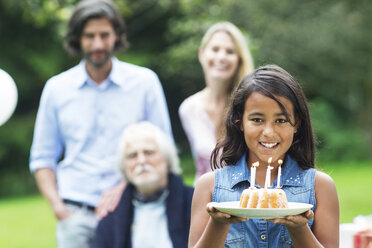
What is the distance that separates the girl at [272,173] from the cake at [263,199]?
0.13 metres

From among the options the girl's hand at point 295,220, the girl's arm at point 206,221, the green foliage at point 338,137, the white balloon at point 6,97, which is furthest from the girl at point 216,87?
the green foliage at point 338,137

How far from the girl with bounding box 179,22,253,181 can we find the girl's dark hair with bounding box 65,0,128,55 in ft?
2.35

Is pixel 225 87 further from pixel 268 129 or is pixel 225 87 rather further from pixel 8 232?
pixel 8 232

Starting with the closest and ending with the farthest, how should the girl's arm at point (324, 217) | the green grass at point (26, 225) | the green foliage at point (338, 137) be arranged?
1. the girl's arm at point (324, 217)
2. the green grass at point (26, 225)
3. the green foliage at point (338, 137)

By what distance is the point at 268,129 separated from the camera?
256cm

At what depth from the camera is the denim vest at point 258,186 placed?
8.48 feet

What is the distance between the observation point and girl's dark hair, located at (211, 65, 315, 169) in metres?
2.63

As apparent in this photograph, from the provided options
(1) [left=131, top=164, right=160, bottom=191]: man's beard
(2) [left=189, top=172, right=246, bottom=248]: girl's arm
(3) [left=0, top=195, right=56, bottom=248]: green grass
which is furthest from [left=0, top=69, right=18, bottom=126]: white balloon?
(3) [left=0, top=195, right=56, bottom=248]: green grass

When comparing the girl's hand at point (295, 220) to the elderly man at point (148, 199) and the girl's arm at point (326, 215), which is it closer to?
the girl's arm at point (326, 215)

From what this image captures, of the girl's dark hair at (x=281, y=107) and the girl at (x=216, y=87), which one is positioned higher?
the girl at (x=216, y=87)

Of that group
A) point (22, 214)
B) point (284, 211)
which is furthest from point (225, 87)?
point (22, 214)

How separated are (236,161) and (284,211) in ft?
2.08

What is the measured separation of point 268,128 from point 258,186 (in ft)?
0.84

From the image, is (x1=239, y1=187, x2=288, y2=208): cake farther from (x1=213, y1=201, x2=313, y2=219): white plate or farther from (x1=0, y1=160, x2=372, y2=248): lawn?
(x1=0, y1=160, x2=372, y2=248): lawn
